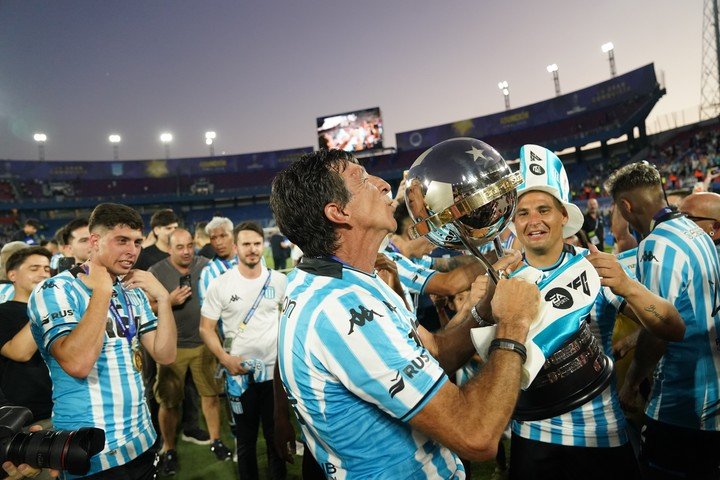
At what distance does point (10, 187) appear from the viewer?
41469 millimetres

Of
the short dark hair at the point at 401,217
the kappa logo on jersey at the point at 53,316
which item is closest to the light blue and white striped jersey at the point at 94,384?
the kappa logo on jersey at the point at 53,316

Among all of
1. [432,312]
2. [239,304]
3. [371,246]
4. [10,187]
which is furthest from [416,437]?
[10,187]

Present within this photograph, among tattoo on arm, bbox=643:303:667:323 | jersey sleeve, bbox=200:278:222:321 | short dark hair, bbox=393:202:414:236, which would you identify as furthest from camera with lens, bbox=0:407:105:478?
short dark hair, bbox=393:202:414:236

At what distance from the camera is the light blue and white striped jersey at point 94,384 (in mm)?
2393

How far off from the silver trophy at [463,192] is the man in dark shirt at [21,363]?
296 cm

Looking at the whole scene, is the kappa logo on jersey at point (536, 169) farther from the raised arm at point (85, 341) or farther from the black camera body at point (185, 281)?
the black camera body at point (185, 281)

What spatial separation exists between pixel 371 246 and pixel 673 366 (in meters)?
2.08

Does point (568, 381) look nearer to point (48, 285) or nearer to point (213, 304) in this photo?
point (48, 285)

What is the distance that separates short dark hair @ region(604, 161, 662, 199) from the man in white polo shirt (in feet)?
10.3

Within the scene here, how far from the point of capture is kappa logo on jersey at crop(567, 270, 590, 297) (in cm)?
156

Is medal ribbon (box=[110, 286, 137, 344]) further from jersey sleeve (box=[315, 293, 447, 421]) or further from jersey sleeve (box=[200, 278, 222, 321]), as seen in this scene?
jersey sleeve (box=[315, 293, 447, 421])

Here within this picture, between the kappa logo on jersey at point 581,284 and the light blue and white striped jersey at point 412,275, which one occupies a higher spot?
the kappa logo on jersey at point 581,284

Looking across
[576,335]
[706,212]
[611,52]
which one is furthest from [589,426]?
[611,52]

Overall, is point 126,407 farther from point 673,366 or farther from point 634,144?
point 634,144
